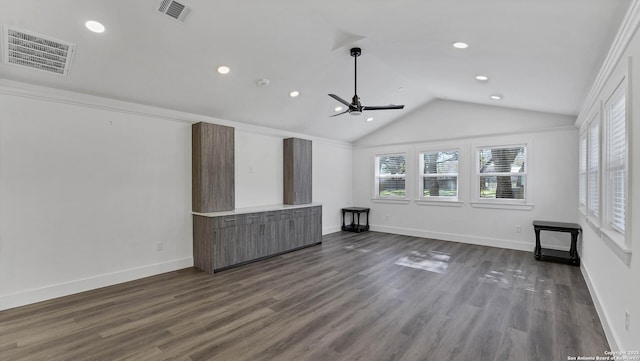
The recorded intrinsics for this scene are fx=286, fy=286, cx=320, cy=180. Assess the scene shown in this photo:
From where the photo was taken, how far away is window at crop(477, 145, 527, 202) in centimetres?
574

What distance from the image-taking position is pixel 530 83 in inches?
151

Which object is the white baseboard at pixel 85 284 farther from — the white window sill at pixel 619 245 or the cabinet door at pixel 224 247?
the white window sill at pixel 619 245

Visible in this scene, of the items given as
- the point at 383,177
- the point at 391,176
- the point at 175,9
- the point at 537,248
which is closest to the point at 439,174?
the point at 391,176

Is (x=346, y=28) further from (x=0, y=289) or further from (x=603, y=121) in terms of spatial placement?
(x=0, y=289)

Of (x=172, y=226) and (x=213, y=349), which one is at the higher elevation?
(x=172, y=226)

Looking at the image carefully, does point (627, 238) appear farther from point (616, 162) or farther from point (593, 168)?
point (593, 168)

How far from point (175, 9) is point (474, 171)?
607 cm

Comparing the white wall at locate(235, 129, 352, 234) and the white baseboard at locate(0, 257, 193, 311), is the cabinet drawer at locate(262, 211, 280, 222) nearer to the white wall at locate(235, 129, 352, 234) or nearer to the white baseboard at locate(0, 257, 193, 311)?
the white wall at locate(235, 129, 352, 234)

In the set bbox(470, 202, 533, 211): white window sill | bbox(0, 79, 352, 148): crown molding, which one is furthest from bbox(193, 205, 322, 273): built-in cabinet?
bbox(470, 202, 533, 211): white window sill

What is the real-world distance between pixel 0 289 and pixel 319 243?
4.68 metres

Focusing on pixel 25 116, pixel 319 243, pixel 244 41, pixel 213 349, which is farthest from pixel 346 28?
pixel 319 243

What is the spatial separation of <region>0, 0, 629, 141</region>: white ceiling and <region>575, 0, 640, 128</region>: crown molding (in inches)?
→ 3.0

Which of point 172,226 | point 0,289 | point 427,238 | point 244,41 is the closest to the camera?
point 0,289

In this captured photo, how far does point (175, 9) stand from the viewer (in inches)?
108
